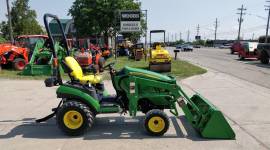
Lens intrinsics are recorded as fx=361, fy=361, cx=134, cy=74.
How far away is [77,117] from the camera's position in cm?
614

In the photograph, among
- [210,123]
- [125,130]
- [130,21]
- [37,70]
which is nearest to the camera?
[210,123]

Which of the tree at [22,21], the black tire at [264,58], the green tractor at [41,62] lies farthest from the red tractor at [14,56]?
the tree at [22,21]

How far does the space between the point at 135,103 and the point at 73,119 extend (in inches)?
43.0

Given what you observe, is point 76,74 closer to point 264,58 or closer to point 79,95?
point 79,95

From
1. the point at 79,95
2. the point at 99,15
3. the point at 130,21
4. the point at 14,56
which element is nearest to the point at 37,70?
the point at 14,56

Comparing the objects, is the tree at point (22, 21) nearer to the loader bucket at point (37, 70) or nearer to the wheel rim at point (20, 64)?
the wheel rim at point (20, 64)

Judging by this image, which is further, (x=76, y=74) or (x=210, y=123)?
(x=76, y=74)

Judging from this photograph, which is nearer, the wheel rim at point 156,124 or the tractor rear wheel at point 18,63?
the wheel rim at point 156,124

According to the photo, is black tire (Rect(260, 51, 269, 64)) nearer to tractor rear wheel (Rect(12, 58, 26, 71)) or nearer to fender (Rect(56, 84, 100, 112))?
tractor rear wheel (Rect(12, 58, 26, 71))

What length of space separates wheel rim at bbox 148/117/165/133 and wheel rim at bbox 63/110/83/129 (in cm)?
118

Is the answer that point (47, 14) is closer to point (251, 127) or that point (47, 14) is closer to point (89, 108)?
point (89, 108)

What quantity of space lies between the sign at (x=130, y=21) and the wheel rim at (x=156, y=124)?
2013 centimetres

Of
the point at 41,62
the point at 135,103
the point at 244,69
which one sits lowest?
the point at 244,69

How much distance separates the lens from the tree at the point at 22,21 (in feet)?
190
